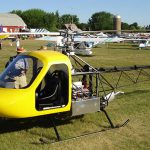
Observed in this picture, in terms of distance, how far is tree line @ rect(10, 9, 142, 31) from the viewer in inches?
5069

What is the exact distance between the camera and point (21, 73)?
23.0ft

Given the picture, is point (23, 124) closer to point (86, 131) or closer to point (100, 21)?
point (86, 131)

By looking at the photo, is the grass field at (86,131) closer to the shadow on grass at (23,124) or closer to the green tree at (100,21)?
the shadow on grass at (23,124)

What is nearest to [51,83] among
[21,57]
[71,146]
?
[21,57]

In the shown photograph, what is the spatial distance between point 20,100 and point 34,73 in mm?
695

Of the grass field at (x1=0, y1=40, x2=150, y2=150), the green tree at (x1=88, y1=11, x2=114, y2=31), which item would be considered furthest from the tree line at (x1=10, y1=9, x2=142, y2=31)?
the grass field at (x1=0, y1=40, x2=150, y2=150)

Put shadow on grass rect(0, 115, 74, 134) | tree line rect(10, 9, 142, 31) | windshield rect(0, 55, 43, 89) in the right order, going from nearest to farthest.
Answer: windshield rect(0, 55, 43, 89)
shadow on grass rect(0, 115, 74, 134)
tree line rect(10, 9, 142, 31)

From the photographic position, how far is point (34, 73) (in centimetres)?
695

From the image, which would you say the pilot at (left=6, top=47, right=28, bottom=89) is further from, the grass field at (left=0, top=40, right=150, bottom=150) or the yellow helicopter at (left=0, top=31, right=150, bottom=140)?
the grass field at (left=0, top=40, right=150, bottom=150)

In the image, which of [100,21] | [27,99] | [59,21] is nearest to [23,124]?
[27,99]

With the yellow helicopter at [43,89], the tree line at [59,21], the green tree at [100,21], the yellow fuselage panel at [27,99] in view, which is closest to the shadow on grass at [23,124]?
the yellow helicopter at [43,89]

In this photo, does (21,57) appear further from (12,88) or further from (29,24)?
(29,24)

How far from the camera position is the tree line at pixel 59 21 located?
129 metres

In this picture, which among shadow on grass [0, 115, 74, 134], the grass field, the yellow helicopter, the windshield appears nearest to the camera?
the yellow helicopter
